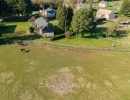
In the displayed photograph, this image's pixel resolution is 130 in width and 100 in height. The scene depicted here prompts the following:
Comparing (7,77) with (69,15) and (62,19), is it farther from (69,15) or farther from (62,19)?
(69,15)

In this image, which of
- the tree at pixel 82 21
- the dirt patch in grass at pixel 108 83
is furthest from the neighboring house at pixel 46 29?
the dirt patch in grass at pixel 108 83

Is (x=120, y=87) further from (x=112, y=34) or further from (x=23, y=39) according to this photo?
(x=23, y=39)

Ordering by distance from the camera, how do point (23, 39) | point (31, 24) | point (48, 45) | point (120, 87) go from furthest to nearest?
point (31, 24) → point (23, 39) → point (48, 45) → point (120, 87)

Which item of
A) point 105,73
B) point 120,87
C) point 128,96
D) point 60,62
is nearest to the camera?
point 128,96

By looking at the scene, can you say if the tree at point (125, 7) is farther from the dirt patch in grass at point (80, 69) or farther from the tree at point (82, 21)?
the dirt patch in grass at point (80, 69)

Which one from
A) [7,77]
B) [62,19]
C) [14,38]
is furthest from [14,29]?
[7,77]

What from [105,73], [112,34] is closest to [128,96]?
[105,73]

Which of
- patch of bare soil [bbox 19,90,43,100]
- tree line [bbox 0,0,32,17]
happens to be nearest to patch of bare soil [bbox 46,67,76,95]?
patch of bare soil [bbox 19,90,43,100]
